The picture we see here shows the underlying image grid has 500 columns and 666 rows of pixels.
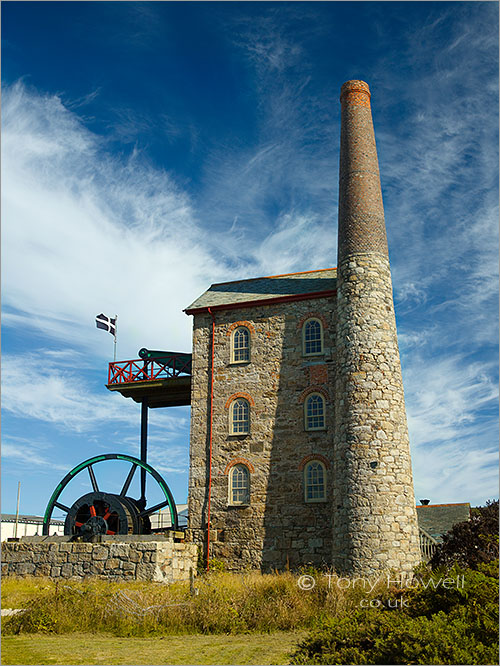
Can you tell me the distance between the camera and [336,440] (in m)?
19.5

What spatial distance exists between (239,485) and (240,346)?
489 centimetres

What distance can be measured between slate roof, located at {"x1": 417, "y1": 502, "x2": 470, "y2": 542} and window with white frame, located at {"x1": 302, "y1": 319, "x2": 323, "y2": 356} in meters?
9.97

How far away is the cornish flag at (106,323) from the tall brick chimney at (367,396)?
33.5 feet

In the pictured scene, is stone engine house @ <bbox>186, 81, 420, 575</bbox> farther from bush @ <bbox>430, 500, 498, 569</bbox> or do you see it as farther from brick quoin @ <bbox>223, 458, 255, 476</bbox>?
bush @ <bbox>430, 500, 498, 569</bbox>

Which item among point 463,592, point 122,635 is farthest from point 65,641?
point 463,592

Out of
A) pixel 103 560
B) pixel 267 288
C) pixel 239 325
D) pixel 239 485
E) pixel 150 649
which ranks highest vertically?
pixel 267 288

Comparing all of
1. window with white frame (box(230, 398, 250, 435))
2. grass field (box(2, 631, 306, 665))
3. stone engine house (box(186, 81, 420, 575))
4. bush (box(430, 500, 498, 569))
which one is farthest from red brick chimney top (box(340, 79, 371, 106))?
grass field (box(2, 631, 306, 665))

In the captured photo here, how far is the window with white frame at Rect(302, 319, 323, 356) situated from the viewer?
72.0ft

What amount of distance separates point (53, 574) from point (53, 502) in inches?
177

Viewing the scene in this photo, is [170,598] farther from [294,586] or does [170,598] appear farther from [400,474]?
[400,474]

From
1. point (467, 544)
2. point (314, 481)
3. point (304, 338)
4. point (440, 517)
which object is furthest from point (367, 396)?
point (440, 517)

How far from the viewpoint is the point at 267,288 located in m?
24.0

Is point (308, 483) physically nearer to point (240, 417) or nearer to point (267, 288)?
point (240, 417)

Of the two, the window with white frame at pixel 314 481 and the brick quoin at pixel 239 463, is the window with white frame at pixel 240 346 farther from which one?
the window with white frame at pixel 314 481
